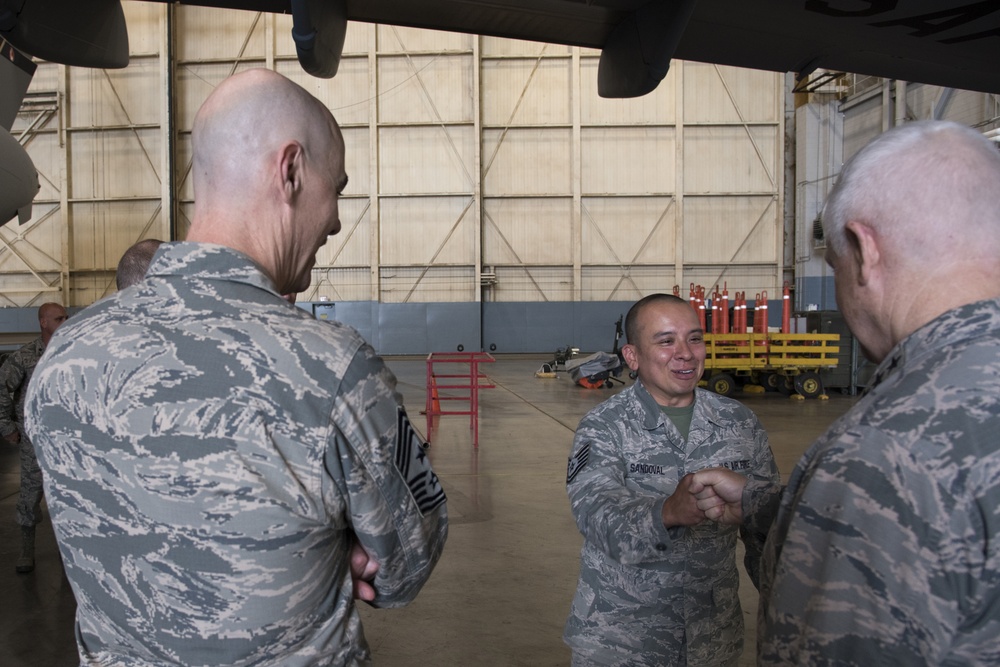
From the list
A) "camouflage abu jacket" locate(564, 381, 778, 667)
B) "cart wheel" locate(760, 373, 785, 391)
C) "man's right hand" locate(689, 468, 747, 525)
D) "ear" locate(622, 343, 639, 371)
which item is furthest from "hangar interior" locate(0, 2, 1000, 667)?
"man's right hand" locate(689, 468, 747, 525)

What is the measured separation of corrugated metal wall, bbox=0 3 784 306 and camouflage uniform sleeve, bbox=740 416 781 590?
761 inches

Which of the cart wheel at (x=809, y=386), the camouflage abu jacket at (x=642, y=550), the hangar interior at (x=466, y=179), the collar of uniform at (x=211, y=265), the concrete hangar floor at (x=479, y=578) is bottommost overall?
the concrete hangar floor at (x=479, y=578)

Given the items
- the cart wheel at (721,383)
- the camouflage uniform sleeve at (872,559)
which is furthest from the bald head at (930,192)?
the cart wheel at (721,383)

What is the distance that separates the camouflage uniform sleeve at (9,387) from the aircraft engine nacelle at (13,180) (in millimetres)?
2425

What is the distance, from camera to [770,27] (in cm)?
352

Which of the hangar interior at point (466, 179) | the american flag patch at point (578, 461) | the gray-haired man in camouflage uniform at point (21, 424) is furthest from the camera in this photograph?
the hangar interior at point (466, 179)

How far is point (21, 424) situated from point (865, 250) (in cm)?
577

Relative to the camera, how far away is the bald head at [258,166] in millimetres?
1289

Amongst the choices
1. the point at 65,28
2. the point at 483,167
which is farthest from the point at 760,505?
the point at 483,167

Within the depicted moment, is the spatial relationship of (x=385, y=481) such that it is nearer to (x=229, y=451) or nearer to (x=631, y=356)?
(x=229, y=451)

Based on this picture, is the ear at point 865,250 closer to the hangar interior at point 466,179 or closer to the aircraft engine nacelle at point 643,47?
the aircraft engine nacelle at point 643,47

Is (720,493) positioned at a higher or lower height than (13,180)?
lower

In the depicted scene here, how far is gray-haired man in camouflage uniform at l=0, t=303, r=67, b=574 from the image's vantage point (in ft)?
16.0

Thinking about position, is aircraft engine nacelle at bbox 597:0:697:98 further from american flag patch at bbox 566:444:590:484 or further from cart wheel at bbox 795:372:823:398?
cart wheel at bbox 795:372:823:398
